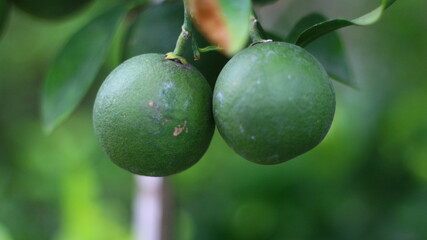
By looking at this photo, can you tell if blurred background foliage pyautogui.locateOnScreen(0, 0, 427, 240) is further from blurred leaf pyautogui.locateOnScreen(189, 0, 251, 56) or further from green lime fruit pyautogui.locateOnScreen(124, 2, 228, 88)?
blurred leaf pyautogui.locateOnScreen(189, 0, 251, 56)

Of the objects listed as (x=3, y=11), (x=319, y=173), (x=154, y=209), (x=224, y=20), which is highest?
(x=224, y=20)

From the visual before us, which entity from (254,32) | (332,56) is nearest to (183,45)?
(254,32)

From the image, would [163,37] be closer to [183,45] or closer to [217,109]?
[183,45]

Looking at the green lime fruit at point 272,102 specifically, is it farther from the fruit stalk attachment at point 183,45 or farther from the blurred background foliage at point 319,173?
the blurred background foliage at point 319,173

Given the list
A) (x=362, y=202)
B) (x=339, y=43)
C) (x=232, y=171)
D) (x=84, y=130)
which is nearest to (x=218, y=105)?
(x=339, y=43)

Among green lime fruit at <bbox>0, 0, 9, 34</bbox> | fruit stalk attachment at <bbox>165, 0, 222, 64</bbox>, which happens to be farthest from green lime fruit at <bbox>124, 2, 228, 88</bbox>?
green lime fruit at <bbox>0, 0, 9, 34</bbox>

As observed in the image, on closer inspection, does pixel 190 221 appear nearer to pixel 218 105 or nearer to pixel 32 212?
pixel 32 212
